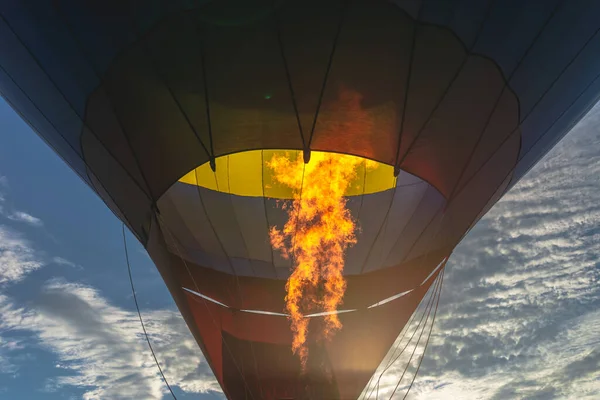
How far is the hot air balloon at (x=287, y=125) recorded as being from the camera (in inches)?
182

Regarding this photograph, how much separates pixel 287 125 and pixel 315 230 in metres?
1.90

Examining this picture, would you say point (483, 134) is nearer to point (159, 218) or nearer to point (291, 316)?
point (291, 316)

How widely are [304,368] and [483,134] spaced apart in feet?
13.3

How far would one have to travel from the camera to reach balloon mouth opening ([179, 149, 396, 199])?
6574 mm

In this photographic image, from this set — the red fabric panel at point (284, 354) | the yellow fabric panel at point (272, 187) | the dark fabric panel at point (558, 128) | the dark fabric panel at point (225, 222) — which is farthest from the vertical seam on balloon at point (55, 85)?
the dark fabric panel at point (558, 128)

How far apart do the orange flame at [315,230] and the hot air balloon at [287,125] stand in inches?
3.3

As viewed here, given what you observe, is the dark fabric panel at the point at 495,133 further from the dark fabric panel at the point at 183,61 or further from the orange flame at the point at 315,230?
the dark fabric panel at the point at 183,61

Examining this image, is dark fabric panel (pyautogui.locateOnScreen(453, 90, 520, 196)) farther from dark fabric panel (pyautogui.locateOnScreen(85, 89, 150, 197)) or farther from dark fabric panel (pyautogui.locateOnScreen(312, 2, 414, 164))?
dark fabric panel (pyautogui.locateOnScreen(85, 89, 150, 197))

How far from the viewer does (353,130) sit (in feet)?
17.8

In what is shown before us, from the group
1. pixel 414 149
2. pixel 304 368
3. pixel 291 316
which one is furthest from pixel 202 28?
pixel 304 368

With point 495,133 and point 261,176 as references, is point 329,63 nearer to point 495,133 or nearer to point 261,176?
point 495,133

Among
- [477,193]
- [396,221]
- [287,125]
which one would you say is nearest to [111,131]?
[287,125]

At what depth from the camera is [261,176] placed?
698 centimetres

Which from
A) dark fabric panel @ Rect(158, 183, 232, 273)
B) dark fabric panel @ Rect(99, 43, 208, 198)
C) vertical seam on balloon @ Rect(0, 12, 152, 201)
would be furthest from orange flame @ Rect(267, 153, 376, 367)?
vertical seam on balloon @ Rect(0, 12, 152, 201)
